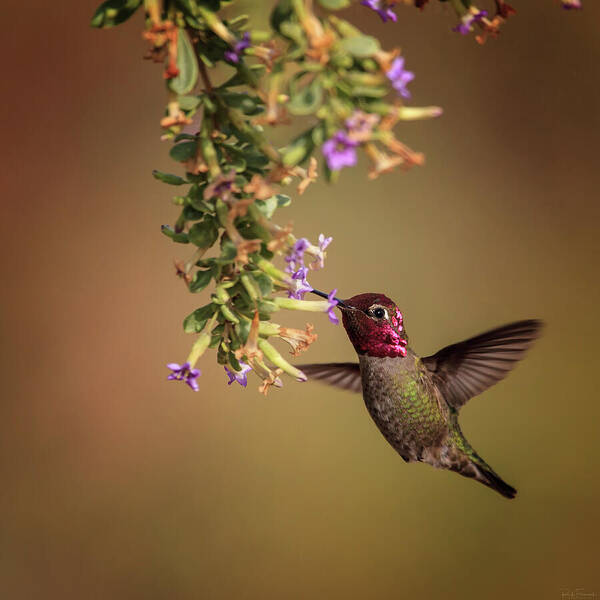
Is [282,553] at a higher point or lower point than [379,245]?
lower

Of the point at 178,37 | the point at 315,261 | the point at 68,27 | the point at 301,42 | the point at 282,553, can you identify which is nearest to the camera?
the point at 301,42

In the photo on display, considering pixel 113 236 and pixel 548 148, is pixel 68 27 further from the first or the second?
pixel 548 148

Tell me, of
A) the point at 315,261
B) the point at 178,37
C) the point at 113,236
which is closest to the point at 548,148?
the point at 113,236

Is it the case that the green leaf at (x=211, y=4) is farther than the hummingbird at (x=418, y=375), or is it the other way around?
the hummingbird at (x=418, y=375)

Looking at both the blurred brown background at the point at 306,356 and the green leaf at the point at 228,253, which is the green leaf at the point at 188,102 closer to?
the green leaf at the point at 228,253

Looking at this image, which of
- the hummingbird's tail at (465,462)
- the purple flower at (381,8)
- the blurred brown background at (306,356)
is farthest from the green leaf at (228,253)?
the blurred brown background at (306,356)

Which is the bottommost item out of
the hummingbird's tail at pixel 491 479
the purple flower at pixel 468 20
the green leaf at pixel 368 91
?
the hummingbird's tail at pixel 491 479

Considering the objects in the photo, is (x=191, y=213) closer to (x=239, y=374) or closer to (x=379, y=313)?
(x=239, y=374)
